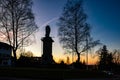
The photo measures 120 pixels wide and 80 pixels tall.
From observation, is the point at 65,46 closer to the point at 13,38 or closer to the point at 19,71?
the point at 13,38

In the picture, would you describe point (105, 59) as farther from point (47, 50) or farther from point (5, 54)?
point (47, 50)

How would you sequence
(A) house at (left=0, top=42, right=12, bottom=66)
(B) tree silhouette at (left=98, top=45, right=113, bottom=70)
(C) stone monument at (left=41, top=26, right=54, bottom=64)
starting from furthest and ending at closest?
(B) tree silhouette at (left=98, top=45, right=113, bottom=70)
(A) house at (left=0, top=42, right=12, bottom=66)
(C) stone monument at (left=41, top=26, right=54, bottom=64)

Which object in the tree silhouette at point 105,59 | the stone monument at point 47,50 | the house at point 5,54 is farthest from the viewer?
the tree silhouette at point 105,59

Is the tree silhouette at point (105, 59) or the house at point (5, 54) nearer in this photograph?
the house at point (5, 54)

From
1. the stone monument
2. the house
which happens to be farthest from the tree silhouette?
the stone monument

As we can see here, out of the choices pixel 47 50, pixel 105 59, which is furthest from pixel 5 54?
pixel 105 59

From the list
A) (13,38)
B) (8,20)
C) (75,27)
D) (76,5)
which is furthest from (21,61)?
(76,5)

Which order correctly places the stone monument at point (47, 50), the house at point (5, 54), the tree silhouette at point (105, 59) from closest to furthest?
the stone monument at point (47, 50)
the house at point (5, 54)
the tree silhouette at point (105, 59)

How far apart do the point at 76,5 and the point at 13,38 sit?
16.3 metres

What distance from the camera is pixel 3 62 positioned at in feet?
222

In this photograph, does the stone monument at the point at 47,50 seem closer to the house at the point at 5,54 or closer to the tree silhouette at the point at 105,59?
the house at the point at 5,54

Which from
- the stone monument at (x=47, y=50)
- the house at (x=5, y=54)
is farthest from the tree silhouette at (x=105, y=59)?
the stone monument at (x=47, y=50)

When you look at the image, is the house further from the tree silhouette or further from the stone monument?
the tree silhouette

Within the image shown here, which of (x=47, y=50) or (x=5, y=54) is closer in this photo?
(x=47, y=50)
